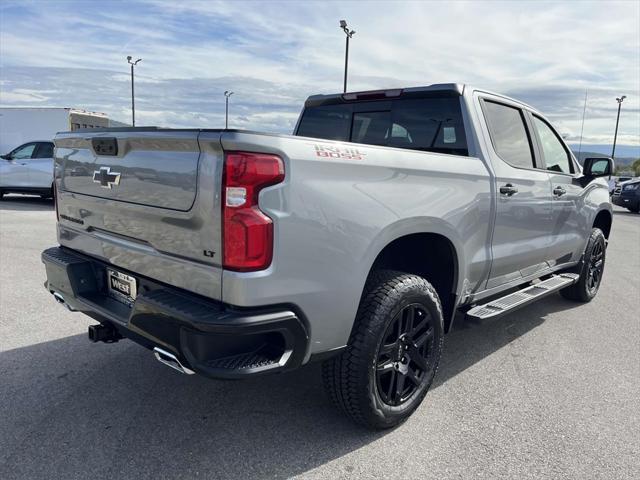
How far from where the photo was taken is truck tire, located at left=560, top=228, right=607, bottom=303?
17.7ft

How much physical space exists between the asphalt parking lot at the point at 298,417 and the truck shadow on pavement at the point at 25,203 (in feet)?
30.4

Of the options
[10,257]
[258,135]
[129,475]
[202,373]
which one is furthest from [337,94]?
[10,257]

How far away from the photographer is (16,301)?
4852 mm

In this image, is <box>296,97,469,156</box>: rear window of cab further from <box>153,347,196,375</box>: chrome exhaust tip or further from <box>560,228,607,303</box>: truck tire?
<box>560,228,607,303</box>: truck tire

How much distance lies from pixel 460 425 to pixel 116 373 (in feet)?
7.29

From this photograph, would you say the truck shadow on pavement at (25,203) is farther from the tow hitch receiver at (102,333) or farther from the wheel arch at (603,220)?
the wheel arch at (603,220)

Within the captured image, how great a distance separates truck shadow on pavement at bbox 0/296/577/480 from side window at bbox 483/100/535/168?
51.3 inches

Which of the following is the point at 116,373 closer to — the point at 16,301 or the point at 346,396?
the point at 346,396

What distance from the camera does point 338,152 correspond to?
2.41 m

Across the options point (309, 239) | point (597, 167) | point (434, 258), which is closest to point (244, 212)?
point (309, 239)

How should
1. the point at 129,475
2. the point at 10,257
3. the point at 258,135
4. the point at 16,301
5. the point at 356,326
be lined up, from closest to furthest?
the point at 258,135
the point at 129,475
the point at 356,326
the point at 16,301
the point at 10,257

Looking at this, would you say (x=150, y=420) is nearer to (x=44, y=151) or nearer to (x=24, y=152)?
(x=44, y=151)

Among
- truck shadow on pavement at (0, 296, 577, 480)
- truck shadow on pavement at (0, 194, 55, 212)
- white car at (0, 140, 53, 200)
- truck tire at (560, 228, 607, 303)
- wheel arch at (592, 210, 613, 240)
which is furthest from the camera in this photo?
white car at (0, 140, 53, 200)

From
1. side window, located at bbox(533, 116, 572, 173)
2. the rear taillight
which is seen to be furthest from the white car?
the rear taillight
